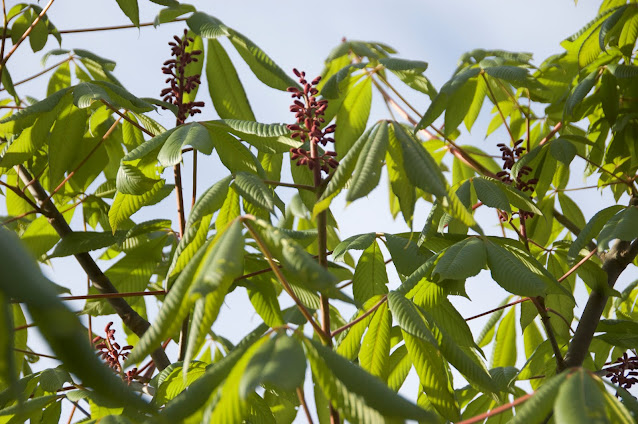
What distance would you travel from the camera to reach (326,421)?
180cm

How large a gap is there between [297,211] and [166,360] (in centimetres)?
83

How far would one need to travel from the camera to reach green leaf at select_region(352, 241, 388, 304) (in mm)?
1599

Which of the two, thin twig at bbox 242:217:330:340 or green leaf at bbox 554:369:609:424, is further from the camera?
thin twig at bbox 242:217:330:340

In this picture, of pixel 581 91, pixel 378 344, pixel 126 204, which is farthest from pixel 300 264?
pixel 581 91

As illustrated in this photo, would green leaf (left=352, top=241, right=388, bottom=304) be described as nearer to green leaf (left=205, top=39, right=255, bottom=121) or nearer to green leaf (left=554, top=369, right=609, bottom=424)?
green leaf (left=205, top=39, right=255, bottom=121)

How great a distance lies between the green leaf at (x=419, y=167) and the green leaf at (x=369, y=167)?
0.03 m

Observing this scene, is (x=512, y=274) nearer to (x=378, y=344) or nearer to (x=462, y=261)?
(x=462, y=261)

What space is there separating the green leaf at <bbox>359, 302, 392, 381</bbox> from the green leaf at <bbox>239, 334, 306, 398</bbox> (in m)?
0.40

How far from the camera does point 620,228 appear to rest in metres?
1.65

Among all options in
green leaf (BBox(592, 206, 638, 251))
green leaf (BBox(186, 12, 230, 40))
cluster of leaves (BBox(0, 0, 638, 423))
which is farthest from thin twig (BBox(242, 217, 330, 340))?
green leaf (BBox(592, 206, 638, 251))

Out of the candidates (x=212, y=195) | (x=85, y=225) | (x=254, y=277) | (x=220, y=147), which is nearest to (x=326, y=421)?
(x=254, y=277)

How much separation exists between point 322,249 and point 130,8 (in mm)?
992

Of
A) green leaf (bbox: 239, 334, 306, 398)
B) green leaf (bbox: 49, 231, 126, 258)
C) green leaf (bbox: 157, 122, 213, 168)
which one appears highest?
green leaf (bbox: 49, 231, 126, 258)

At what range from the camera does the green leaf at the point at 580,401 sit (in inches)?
32.8
